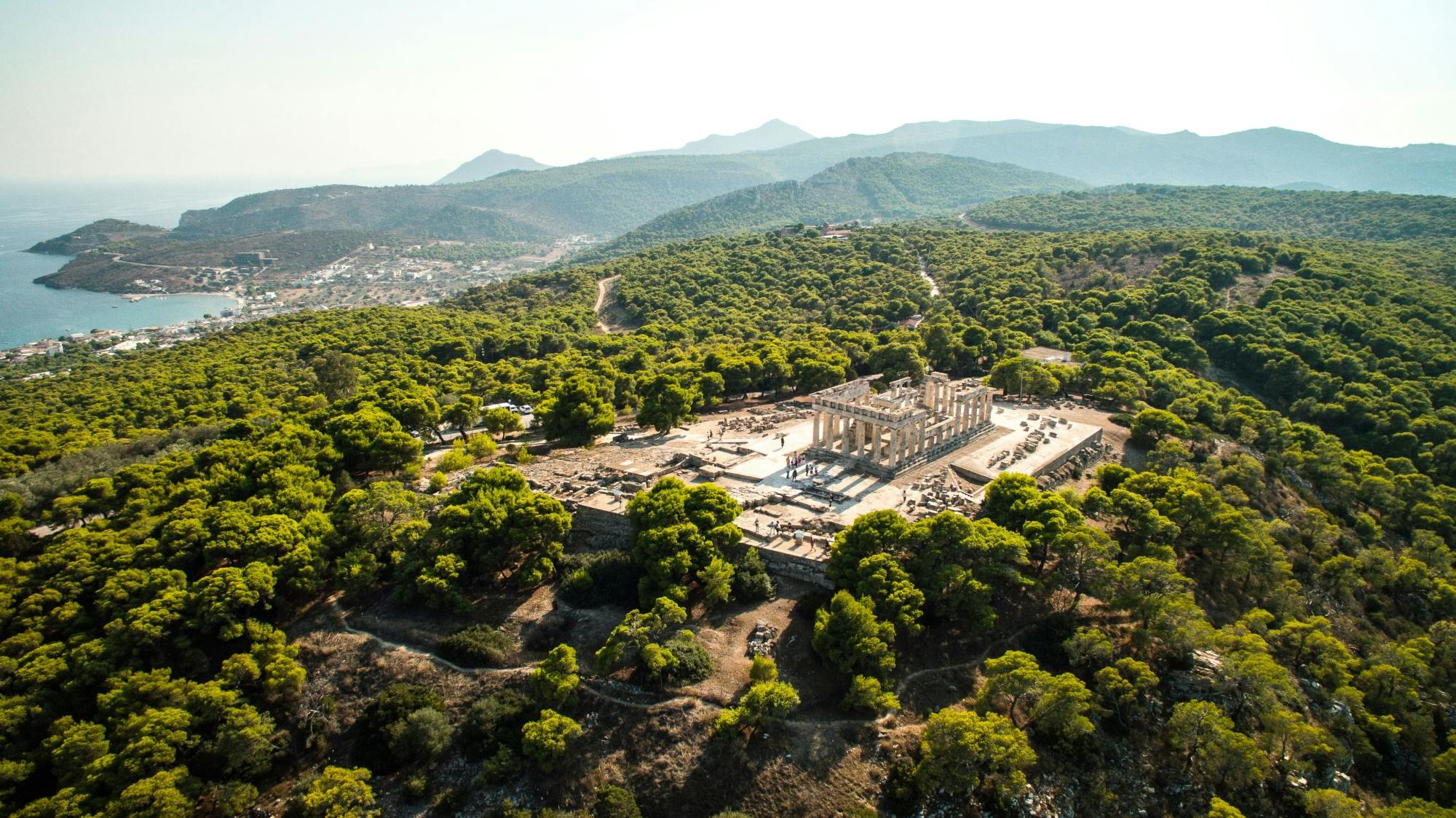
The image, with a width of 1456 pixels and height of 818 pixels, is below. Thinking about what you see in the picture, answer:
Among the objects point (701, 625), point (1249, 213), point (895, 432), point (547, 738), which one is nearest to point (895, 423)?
point (895, 432)

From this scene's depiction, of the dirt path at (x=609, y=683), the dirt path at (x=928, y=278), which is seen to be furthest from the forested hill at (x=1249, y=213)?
the dirt path at (x=609, y=683)

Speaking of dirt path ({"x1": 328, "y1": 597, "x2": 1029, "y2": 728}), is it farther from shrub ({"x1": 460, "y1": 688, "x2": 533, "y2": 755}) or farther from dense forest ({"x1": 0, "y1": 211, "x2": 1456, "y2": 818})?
shrub ({"x1": 460, "y1": 688, "x2": 533, "y2": 755})

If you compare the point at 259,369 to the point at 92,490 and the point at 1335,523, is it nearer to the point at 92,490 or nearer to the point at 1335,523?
the point at 92,490

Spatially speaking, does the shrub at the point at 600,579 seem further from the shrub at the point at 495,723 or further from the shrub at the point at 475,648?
the shrub at the point at 495,723

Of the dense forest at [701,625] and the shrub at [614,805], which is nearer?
the shrub at [614,805]

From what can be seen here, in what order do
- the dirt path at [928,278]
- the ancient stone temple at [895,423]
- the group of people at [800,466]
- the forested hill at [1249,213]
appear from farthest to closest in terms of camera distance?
1. the forested hill at [1249,213]
2. the dirt path at [928,278]
3. the ancient stone temple at [895,423]
4. the group of people at [800,466]

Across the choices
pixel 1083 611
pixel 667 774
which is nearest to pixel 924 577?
pixel 1083 611
